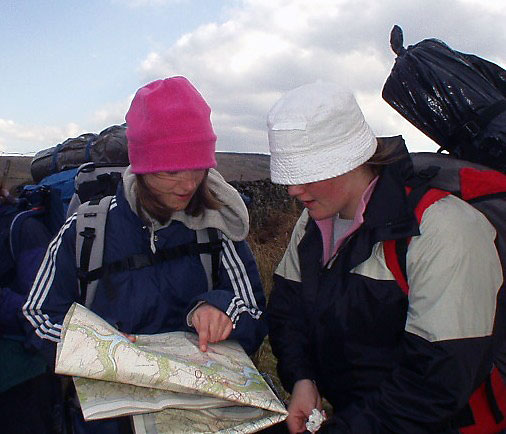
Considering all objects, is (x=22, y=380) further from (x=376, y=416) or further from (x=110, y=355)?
(x=376, y=416)

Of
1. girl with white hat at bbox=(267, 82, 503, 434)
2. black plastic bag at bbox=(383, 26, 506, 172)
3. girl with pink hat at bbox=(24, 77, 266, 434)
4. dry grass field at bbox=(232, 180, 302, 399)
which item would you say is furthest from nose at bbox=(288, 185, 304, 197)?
dry grass field at bbox=(232, 180, 302, 399)

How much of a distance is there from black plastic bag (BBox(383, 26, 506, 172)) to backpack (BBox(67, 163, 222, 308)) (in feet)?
2.79

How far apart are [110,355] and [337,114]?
3.03ft

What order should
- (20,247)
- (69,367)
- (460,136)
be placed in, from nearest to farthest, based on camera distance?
(69,367) → (460,136) → (20,247)

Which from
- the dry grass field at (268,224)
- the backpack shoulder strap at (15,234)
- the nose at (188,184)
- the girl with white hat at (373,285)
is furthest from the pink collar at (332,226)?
the dry grass field at (268,224)

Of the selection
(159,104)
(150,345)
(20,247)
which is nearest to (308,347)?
(150,345)

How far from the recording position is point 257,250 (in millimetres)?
6863

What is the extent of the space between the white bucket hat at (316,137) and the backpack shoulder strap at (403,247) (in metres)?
0.21

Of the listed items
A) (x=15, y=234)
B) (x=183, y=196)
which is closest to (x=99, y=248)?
(x=183, y=196)

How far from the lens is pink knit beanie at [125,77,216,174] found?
2.09 m

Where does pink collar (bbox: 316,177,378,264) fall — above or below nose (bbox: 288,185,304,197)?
below

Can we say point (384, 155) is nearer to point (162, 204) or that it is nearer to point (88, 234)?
point (162, 204)

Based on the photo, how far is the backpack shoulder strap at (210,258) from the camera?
220 cm

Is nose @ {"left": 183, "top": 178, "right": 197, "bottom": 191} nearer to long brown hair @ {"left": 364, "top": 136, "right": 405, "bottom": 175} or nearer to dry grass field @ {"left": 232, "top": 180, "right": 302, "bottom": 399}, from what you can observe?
long brown hair @ {"left": 364, "top": 136, "right": 405, "bottom": 175}
